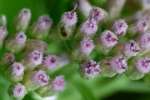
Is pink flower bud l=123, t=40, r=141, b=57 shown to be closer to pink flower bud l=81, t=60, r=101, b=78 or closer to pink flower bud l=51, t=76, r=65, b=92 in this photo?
pink flower bud l=81, t=60, r=101, b=78

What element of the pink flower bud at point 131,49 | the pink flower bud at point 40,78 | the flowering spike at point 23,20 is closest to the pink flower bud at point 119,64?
the pink flower bud at point 131,49

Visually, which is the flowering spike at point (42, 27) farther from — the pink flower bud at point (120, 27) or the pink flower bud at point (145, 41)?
the pink flower bud at point (145, 41)

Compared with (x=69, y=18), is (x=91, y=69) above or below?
below

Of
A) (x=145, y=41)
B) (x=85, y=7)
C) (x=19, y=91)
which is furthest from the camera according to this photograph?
(x=85, y=7)

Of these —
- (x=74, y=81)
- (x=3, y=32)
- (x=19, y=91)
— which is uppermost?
(x=3, y=32)

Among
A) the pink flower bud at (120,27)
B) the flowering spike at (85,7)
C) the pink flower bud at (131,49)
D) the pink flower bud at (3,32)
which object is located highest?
the flowering spike at (85,7)

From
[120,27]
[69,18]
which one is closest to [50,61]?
[69,18]

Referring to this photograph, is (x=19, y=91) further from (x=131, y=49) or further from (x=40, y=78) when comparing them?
(x=131, y=49)

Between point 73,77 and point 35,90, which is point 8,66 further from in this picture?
point 73,77
